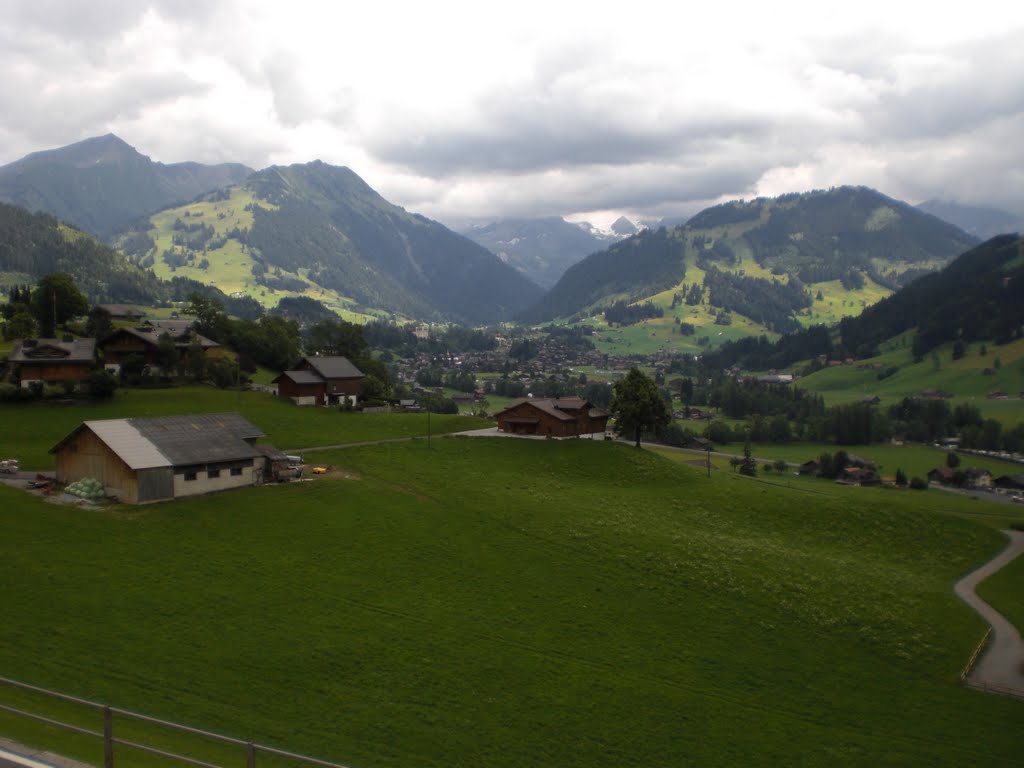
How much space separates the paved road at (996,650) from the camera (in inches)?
1601

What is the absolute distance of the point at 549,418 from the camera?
84688 millimetres

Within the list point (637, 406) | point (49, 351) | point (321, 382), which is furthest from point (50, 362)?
point (637, 406)

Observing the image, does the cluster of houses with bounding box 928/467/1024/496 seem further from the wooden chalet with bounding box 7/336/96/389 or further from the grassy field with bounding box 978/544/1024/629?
the wooden chalet with bounding box 7/336/96/389

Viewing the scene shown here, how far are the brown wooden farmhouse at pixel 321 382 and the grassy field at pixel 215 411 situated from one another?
8.10 feet

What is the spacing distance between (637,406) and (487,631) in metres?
50.3

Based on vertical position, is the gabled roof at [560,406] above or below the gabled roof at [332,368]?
below

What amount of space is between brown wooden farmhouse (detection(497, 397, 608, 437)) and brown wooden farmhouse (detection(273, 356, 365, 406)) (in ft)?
83.1

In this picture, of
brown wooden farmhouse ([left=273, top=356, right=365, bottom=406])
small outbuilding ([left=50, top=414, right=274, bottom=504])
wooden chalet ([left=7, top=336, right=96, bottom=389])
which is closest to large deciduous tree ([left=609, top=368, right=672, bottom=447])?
brown wooden farmhouse ([left=273, top=356, right=365, bottom=406])

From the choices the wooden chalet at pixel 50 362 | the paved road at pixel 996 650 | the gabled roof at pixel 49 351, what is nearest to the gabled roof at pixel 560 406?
the paved road at pixel 996 650

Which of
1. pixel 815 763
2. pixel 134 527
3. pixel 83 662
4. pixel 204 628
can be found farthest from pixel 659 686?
pixel 134 527

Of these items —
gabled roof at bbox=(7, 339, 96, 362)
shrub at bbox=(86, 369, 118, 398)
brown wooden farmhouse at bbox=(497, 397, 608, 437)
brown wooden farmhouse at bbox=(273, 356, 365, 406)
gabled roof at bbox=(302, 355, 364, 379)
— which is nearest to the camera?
shrub at bbox=(86, 369, 118, 398)

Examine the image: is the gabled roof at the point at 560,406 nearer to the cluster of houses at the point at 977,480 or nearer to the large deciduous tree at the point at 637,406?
the large deciduous tree at the point at 637,406

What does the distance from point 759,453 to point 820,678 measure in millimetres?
127241

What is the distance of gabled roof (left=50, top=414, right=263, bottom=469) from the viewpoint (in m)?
51.6
